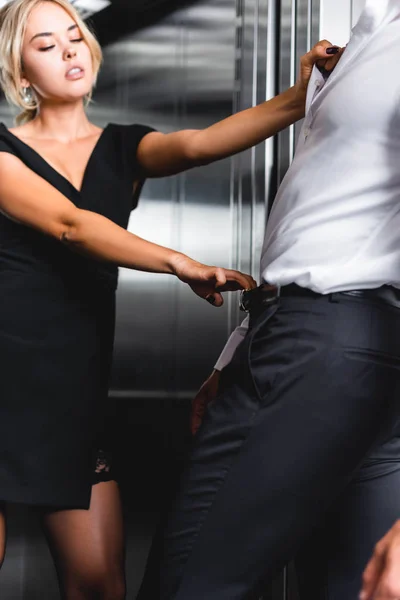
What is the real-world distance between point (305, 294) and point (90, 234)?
2.04 feet

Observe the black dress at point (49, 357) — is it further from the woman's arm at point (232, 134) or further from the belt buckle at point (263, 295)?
the belt buckle at point (263, 295)

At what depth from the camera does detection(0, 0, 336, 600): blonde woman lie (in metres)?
1.82

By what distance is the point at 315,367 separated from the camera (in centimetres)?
115

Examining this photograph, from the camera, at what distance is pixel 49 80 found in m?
1.95

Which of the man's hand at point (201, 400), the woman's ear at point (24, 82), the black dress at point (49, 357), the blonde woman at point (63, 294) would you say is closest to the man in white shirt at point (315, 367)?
the man's hand at point (201, 400)

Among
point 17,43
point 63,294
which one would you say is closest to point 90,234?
point 63,294

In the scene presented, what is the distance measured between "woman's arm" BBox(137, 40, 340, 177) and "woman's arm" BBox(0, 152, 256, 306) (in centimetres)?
29

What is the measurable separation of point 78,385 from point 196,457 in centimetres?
71

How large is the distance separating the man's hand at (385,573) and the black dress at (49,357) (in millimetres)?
1085

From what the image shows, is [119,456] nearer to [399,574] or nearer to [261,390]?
[261,390]

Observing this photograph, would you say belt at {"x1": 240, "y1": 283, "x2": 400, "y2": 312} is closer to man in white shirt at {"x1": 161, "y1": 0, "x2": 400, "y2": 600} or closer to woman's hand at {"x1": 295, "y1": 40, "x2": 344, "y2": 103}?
man in white shirt at {"x1": 161, "y1": 0, "x2": 400, "y2": 600}

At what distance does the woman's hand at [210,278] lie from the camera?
141 cm

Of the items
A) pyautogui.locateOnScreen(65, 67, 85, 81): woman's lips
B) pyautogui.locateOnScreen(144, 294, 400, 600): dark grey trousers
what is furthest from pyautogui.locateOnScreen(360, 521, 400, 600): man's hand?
pyautogui.locateOnScreen(65, 67, 85, 81): woman's lips

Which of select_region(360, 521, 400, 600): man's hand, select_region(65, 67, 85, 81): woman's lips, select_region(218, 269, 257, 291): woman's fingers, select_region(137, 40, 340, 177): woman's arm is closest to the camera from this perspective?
select_region(360, 521, 400, 600): man's hand
